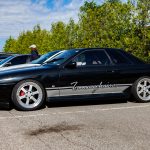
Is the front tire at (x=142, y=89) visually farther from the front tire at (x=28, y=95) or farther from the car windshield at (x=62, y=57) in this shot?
the front tire at (x=28, y=95)

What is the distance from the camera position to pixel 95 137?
553 cm

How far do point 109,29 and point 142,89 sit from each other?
14395mm

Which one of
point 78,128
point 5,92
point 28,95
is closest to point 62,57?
point 28,95

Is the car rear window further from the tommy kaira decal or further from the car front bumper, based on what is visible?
the car front bumper

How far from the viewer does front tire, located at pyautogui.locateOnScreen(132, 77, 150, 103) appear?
29.7ft

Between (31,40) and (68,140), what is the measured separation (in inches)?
1741

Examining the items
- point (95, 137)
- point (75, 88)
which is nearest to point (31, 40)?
point (75, 88)

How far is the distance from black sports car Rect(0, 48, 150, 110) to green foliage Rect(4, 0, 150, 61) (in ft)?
31.7

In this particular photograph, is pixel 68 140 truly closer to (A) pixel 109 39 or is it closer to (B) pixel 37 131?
(B) pixel 37 131

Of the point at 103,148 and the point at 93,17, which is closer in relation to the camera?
the point at 103,148

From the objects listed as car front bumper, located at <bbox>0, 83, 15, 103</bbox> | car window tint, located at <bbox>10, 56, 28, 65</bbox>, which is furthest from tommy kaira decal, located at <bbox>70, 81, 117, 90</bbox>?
car window tint, located at <bbox>10, 56, 28, 65</bbox>

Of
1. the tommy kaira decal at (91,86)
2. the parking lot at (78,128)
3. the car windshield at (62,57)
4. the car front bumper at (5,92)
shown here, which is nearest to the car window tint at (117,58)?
the tommy kaira decal at (91,86)

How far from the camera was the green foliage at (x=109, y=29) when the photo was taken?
758 inches

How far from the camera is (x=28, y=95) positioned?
26.5 feet
